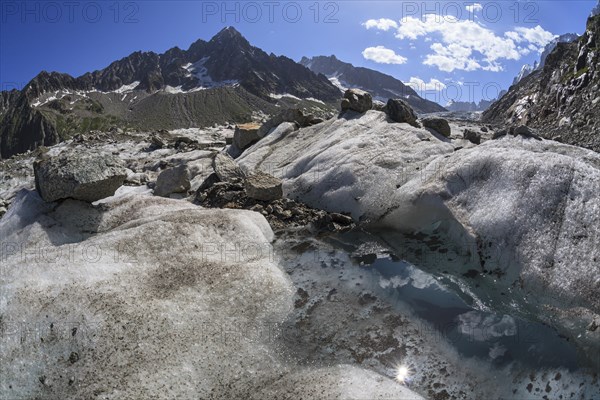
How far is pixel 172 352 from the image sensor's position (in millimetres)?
14484

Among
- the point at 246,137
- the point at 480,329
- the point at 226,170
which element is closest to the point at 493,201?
the point at 480,329

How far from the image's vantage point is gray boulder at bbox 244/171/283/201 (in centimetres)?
2822

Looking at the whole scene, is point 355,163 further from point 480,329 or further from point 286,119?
point 286,119

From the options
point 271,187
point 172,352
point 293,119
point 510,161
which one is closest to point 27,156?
point 293,119

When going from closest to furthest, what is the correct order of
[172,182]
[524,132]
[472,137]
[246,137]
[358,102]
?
[524,132], [472,137], [172,182], [358,102], [246,137]

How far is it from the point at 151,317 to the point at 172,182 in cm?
1747

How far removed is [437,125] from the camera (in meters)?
31.8

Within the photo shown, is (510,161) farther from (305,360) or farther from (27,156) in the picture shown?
(27,156)

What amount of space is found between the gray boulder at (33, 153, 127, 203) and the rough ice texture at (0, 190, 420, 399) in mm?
1978

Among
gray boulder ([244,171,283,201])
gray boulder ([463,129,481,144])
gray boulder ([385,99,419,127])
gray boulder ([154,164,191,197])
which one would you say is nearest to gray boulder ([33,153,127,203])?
gray boulder ([154,164,191,197])

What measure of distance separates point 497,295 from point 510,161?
7.54 metres

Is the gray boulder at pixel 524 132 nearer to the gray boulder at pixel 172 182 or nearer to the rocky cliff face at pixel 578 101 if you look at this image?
the gray boulder at pixel 172 182

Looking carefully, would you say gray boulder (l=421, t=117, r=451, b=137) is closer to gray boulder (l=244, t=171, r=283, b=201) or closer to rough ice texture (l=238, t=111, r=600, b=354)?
rough ice texture (l=238, t=111, r=600, b=354)

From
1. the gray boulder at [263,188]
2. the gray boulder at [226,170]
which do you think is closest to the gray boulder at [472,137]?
the gray boulder at [263,188]
